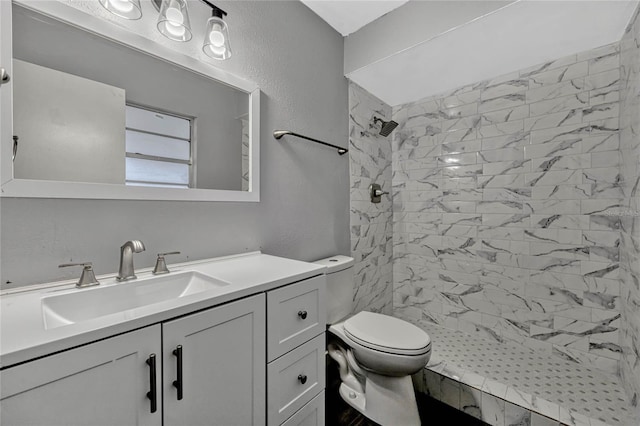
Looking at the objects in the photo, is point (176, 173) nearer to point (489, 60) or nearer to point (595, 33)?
point (489, 60)

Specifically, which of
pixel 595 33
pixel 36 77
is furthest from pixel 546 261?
pixel 36 77

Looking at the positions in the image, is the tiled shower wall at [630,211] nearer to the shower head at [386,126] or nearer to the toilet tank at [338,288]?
the shower head at [386,126]

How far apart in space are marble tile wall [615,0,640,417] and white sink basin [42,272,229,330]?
1.95 metres

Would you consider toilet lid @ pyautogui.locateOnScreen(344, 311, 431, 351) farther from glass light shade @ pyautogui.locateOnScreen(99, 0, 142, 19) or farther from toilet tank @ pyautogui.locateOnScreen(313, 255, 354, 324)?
glass light shade @ pyautogui.locateOnScreen(99, 0, 142, 19)

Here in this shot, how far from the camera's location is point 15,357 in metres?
0.47

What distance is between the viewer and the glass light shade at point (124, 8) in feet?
3.07

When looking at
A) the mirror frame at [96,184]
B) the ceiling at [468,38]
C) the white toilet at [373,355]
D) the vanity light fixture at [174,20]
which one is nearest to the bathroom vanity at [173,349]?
the mirror frame at [96,184]

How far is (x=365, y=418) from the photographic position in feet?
5.08

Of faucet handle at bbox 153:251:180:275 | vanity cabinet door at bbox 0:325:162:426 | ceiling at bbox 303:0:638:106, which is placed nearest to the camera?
Answer: vanity cabinet door at bbox 0:325:162:426

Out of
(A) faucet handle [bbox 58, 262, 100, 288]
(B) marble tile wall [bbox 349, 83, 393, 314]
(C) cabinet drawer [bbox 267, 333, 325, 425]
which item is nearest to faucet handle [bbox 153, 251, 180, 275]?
(A) faucet handle [bbox 58, 262, 100, 288]

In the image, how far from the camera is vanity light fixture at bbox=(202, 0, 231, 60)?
1149mm

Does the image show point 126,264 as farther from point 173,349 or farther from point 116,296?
point 173,349

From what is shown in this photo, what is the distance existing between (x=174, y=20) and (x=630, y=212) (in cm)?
236

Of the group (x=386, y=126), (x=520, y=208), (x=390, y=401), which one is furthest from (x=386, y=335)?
(x=386, y=126)
